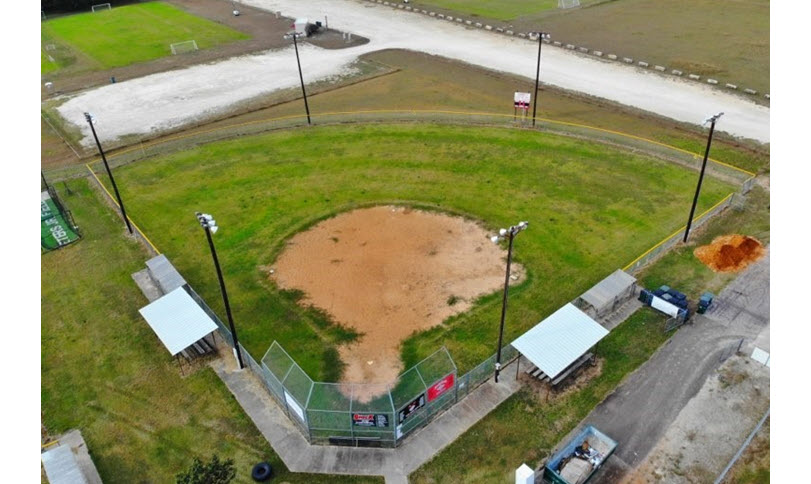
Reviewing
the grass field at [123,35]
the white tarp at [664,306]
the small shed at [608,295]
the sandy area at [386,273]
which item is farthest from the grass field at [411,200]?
the grass field at [123,35]

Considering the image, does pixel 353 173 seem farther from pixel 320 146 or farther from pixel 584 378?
pixel 584 378

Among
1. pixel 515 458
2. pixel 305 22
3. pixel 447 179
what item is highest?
pixel 305 22

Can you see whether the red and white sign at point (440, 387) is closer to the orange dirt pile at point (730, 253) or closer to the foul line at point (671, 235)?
the foul line at point (671, 235)

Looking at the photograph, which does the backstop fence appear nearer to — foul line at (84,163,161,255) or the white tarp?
the white tarp

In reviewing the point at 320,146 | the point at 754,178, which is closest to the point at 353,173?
the point at 320,146

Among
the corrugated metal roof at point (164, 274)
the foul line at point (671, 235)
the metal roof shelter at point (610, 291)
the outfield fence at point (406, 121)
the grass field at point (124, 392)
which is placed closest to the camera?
the grass field at point (124, 392)

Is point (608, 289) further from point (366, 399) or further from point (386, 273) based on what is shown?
point (366, 399)
